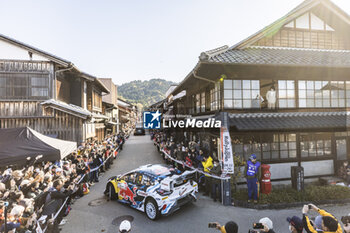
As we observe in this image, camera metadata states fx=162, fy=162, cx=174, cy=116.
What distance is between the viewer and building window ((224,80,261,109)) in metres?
9.10

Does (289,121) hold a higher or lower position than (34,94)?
lower

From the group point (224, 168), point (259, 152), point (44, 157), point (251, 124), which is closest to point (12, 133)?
point (44, 157)

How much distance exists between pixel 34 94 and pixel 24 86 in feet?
2.96

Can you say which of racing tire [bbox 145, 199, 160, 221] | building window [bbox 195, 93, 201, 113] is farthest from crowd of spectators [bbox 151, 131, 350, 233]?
building window [bbox 195, 93, 201, 113]

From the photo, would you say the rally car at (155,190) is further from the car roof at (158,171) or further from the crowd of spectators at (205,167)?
the crowd of spectators at (205,167)

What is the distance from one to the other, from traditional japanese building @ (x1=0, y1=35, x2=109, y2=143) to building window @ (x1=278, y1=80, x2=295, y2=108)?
13113 mm

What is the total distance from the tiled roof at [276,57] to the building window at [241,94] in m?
1.38

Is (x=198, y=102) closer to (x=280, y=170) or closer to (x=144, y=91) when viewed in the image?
(x=280, y=170)

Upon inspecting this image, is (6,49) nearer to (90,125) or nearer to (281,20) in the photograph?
(90,125)

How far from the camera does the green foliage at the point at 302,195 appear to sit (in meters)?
7.12

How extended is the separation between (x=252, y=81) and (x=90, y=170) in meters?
10.9

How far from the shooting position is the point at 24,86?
38.8ft

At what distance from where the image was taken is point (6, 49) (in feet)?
39.3

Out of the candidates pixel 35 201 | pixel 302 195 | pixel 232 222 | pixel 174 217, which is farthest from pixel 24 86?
pixel 302 195
